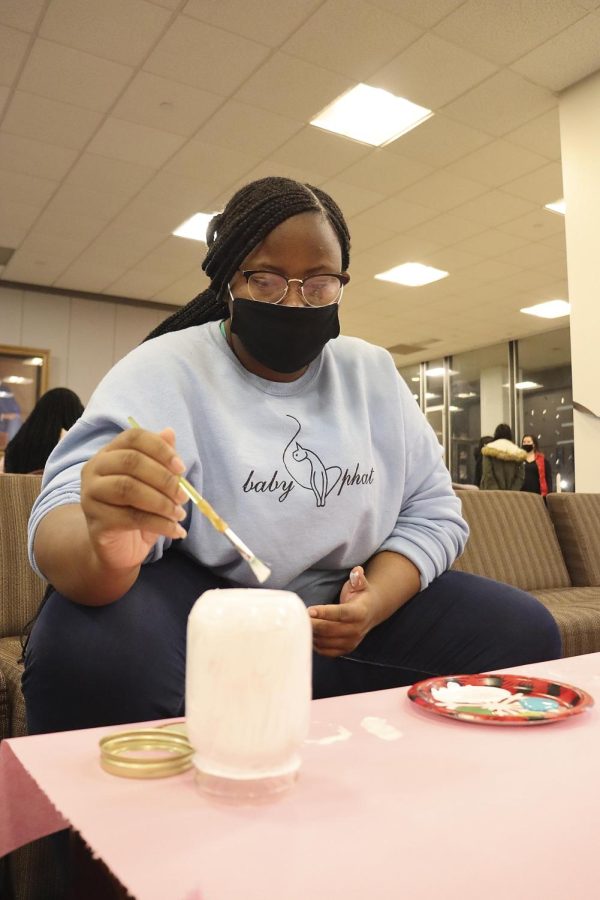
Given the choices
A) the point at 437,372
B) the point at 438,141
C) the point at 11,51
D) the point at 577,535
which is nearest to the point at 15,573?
the point at 577,535

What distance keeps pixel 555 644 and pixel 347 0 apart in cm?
303

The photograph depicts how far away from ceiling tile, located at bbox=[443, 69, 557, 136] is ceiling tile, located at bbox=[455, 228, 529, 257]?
62.0 inches

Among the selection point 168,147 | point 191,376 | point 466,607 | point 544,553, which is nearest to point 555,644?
point 466,607

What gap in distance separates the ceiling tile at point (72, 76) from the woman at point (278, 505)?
9.58 feet

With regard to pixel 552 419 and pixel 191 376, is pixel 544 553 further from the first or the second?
pixel 552 419

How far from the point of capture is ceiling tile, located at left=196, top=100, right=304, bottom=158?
4062 mm

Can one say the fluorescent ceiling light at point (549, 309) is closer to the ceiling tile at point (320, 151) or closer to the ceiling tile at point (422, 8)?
the ceiling tile at point (320, 151)

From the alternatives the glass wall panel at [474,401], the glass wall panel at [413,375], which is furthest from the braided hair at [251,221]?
the glass wall panel at [413,375]

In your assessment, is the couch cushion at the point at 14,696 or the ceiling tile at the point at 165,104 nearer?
the couch cushion at the point at 14,696

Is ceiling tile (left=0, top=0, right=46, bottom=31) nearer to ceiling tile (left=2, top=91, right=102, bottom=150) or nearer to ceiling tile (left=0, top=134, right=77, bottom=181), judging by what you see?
ceiling tile (left=2, top=91, right=102, bottom=150)

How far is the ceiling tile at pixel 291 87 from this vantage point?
3.65m

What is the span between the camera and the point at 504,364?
953 cm

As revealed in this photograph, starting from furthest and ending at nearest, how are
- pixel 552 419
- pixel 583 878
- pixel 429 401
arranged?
pixel 429 401 → pixel 552 419 → pixel 583 878

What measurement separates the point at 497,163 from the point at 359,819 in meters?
4.84
